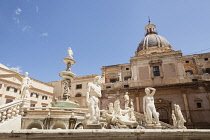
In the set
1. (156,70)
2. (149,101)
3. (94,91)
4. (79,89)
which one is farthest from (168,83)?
(94,91)

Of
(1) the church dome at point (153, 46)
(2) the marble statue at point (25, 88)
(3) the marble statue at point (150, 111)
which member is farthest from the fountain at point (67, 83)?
(1) the church dome at point (153, 46)

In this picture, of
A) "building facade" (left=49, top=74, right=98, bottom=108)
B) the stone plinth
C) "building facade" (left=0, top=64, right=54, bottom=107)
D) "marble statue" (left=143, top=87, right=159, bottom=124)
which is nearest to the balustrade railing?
the stone plinth

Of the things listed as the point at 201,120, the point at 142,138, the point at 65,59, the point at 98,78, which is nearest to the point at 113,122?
the point at 98,78

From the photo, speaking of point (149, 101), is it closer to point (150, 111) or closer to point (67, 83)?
point (150, 111)

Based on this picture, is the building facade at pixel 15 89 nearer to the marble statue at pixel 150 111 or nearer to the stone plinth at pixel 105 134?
the marble statue at pixel 150 111

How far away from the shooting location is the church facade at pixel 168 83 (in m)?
21.1

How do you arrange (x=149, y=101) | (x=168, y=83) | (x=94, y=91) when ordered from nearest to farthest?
1. (x=94, y=91)
2. (x=149, y=101)
3. (x=168, y=83)

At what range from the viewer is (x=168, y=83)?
2384 centimetres

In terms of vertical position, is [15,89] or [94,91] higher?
[15,89]

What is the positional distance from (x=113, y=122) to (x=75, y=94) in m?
27.3

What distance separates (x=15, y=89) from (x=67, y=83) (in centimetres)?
1757

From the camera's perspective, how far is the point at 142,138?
3615mm

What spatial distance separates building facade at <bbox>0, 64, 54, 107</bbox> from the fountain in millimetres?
11060

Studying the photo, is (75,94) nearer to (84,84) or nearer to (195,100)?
(84,84)
